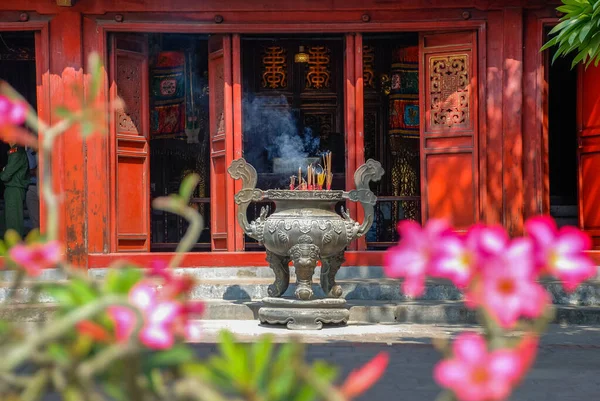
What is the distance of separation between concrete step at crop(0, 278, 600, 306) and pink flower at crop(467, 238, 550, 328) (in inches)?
355

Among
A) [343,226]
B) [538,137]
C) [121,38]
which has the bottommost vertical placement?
[343,226]

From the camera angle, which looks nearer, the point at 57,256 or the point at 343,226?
the point at 57,256

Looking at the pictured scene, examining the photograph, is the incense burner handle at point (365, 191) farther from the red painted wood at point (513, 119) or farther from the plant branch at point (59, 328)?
the plant branch at point (59, 328)

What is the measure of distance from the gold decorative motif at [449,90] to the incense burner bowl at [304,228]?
2458 millimetres

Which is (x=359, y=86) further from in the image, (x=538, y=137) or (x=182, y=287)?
(x=182, y=287)

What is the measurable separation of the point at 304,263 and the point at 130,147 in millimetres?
3639

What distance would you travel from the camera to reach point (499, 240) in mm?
1618

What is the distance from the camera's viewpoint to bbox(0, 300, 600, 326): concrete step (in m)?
9.90

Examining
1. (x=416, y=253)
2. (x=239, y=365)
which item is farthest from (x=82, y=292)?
(x=416, y=253)

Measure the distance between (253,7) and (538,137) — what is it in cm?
340

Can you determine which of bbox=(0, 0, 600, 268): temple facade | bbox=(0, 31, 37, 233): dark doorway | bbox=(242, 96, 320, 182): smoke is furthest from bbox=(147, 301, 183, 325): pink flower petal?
bbox=(0, 31, 37, 233): dark doorway

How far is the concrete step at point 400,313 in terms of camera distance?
390 inches

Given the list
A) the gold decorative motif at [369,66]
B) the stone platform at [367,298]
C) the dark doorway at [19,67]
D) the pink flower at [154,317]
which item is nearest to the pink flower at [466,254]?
the pink flower at [154,317]

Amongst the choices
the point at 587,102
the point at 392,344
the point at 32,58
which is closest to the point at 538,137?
the point at 587,102
